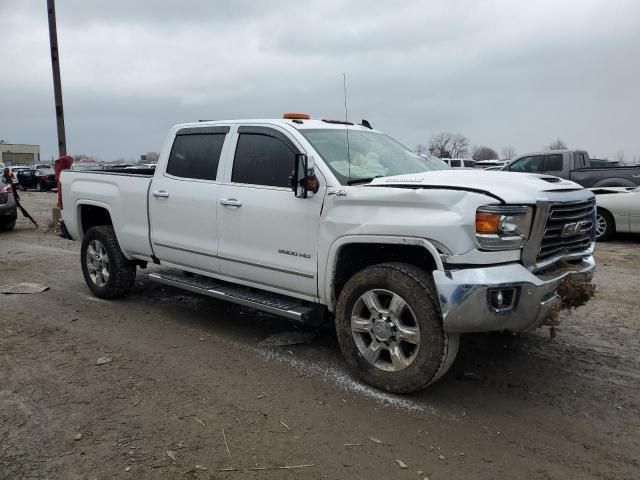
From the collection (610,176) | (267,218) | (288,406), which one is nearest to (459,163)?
(610,176)

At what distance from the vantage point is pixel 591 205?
4.18 m

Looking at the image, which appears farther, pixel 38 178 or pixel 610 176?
pixel 38 178

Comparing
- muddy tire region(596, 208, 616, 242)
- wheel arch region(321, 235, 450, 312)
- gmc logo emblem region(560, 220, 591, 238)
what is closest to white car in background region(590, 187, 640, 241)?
muddy tire region(596, 208, 616, 242)

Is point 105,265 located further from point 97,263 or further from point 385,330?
point 385,330

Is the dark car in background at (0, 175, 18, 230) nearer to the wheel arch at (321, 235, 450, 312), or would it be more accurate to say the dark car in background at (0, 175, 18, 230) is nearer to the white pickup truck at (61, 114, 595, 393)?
the white pickup truck at (61, 114, 595, 393)

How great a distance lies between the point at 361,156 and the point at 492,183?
1.32 metres

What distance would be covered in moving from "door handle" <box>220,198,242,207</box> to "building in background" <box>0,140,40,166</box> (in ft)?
343

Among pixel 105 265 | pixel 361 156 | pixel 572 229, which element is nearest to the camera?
pixel 572 229

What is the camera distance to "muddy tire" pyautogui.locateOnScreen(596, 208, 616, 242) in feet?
33.1

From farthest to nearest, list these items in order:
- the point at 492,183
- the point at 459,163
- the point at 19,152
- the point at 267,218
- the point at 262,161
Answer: the point at 19,152 → the point at 459,163 → the point at 262,161 → the point at 267,218 → the point at 492,183

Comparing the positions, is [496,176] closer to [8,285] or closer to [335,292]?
[335,292]

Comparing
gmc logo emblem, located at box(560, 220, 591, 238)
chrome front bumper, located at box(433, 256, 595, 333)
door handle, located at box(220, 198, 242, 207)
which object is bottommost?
chrome front bumper, located at box(433, 256, 595, 333)

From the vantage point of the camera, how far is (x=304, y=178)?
4160 millimetres

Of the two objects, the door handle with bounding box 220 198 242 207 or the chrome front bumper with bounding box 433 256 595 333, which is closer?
the chrome front bumper with bounding box 433 256 595 333
